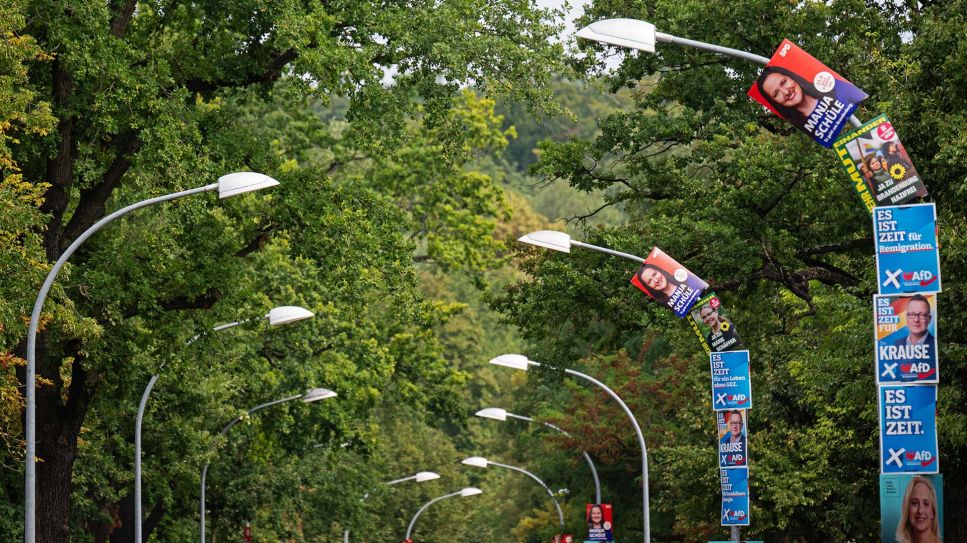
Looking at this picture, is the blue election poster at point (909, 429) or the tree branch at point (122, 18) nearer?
the blue election poster at point (909, 429)

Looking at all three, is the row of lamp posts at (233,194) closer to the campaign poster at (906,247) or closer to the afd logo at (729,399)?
the campaign poster at (906,247)

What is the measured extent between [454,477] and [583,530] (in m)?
19.8

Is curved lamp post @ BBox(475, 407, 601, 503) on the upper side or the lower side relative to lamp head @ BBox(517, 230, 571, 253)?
lower

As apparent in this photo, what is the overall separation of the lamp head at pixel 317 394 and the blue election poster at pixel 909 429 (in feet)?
79.7

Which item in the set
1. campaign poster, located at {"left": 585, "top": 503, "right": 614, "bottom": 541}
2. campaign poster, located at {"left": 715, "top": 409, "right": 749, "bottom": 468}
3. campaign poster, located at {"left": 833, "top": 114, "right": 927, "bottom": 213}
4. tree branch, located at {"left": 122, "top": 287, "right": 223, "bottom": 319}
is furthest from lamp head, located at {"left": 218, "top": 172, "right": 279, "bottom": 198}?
campaign poster, located at {"left": 585, "top": 503, "right": 614, "bottom": 541}

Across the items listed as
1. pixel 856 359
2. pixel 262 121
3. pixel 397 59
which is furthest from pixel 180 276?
pixel 262 121

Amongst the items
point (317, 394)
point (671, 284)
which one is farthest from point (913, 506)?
point (317, 394)

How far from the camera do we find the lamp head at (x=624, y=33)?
1576cm

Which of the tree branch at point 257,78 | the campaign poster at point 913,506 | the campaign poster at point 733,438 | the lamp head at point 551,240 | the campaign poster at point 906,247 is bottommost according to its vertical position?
the campaign poster at point 913,506

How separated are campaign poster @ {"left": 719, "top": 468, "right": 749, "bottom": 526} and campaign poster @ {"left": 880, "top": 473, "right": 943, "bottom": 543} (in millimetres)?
8983

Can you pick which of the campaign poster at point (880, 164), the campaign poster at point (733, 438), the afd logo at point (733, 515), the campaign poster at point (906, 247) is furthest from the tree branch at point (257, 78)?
the campaign poster at point (906, 247)

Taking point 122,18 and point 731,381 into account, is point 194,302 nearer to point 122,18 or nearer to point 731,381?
point 122,18

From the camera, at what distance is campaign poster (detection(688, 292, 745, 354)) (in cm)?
2378

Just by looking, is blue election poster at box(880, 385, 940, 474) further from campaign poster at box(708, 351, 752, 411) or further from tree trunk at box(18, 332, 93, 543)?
tree trunk at box(18, 332, 93, 543)
